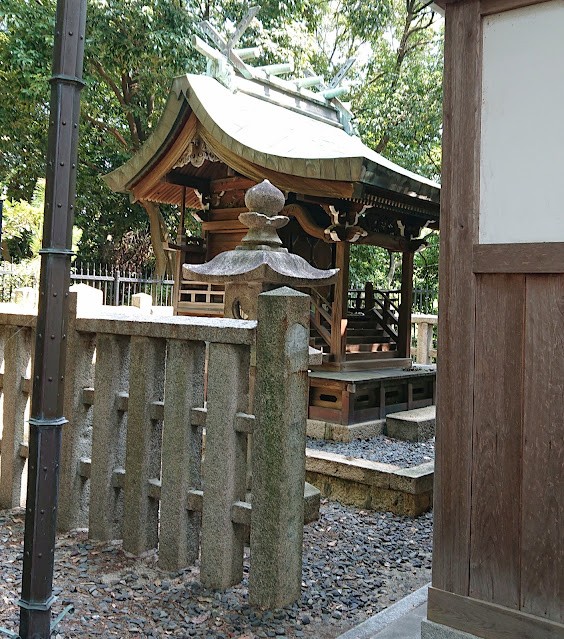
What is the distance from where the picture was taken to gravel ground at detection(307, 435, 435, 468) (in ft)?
21.7

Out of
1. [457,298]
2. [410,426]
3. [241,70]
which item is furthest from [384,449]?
[241,70]

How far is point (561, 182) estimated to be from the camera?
2.36 metres

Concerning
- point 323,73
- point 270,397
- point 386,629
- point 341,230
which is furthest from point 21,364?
point 323,73

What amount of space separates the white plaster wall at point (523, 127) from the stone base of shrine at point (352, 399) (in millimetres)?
5013

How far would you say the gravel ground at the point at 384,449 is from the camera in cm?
662

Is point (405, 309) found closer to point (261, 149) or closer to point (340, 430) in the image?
point (340, 430)

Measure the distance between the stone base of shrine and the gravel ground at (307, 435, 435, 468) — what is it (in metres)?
0.16

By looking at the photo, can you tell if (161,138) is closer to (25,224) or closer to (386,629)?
(25,224)

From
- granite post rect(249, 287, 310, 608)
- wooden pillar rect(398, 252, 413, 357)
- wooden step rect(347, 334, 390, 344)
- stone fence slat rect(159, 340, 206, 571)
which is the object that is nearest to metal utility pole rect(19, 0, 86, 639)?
granite post rect(249, 287, 310, 608)

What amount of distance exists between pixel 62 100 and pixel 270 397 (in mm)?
1681

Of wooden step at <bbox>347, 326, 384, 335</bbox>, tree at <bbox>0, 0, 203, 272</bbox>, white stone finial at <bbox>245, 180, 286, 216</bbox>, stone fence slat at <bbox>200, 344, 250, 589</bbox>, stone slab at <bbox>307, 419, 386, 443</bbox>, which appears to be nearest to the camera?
stone fence slat at <bbox>200, 344, 250, 589</bbox>

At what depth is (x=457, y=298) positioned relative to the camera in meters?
2.64

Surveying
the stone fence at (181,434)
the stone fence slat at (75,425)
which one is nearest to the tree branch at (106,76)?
the stone fence at (181,434)

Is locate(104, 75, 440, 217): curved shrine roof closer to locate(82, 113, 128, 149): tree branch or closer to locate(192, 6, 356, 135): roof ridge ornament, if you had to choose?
locate(192, 6, 356, 135): roof ridge ornament
